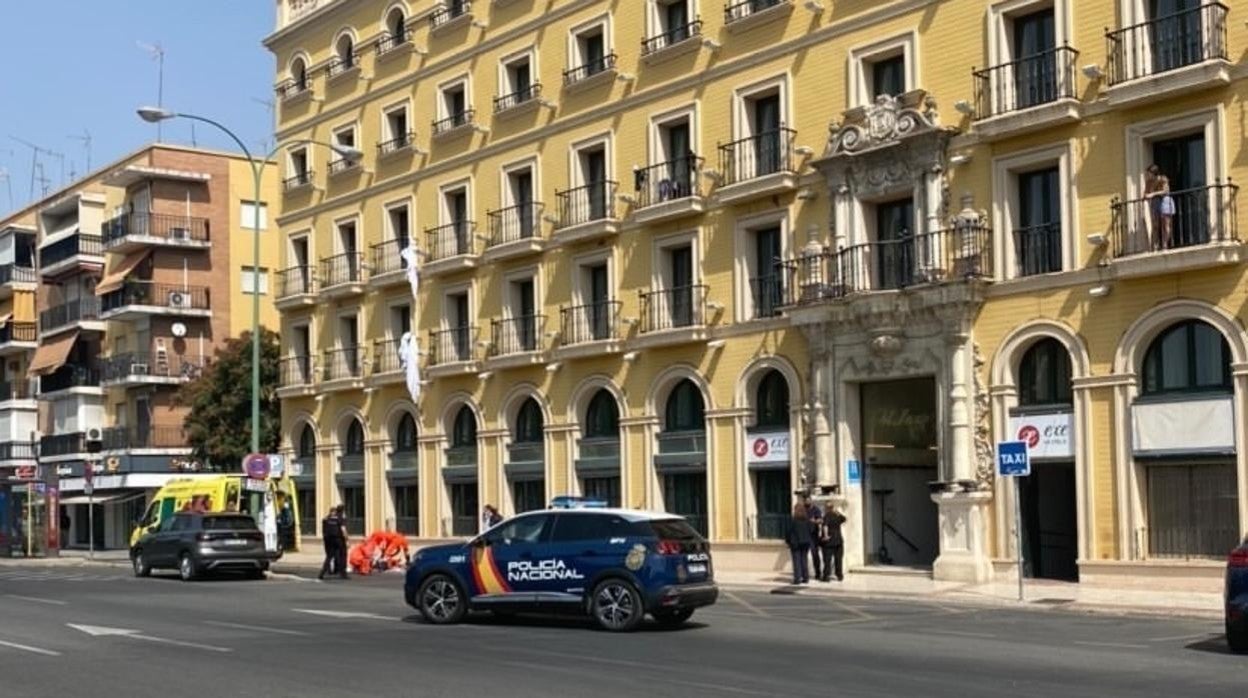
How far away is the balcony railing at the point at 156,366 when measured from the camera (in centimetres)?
6381

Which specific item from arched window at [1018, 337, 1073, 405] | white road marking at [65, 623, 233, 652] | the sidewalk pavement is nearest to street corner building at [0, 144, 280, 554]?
the sidewalk pavement

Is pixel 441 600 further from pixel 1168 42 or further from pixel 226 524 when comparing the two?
pixel 1168 42

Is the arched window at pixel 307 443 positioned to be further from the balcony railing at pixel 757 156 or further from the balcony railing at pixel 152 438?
the balcony railing at pixel 757 156

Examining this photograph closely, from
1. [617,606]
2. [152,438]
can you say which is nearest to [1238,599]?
[617,606]

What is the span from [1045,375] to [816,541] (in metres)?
5.22

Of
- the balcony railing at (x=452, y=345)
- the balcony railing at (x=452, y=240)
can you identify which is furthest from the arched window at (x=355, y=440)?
the balcony railing at (x=452, y=240)

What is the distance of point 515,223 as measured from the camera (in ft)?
134

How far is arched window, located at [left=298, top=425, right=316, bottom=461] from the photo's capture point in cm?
4925

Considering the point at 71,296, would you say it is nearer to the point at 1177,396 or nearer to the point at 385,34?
the point at 385,34

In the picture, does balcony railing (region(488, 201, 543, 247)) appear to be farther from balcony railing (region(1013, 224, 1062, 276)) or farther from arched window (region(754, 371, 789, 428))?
balcony railing (region(1013, 224, 1062, 276))

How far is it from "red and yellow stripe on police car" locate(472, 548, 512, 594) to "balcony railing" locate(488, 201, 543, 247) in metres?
19.2

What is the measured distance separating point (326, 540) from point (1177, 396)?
17.3 metres

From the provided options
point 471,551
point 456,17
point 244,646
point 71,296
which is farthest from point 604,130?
point 71,296

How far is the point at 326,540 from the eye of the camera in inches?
1340
